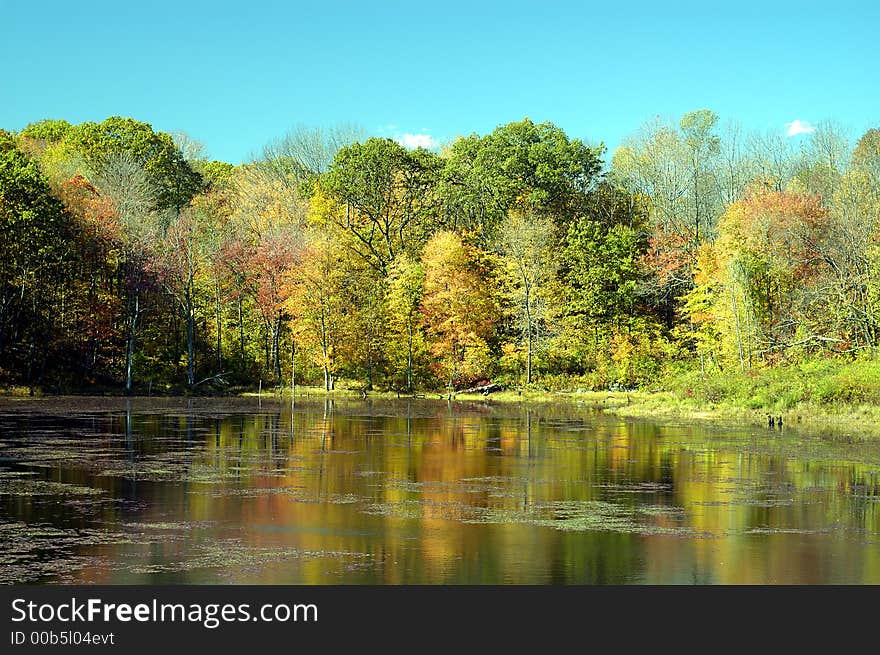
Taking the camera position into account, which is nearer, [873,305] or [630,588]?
[630,588]

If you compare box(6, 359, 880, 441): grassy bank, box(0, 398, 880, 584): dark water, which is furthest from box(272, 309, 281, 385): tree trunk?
box(0, 398, 880, 584): dark water

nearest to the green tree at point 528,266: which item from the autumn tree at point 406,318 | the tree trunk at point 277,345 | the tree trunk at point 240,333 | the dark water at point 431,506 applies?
the autumn tree at point 406,318

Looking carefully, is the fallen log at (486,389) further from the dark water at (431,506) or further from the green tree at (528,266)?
the dark water at (431,506)

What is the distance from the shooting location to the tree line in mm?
55500

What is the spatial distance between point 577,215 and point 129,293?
29219 millimetres

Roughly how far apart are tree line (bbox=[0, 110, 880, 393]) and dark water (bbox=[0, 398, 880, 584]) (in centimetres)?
2320

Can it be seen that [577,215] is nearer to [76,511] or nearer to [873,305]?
[873,305]

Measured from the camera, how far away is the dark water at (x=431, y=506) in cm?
1356

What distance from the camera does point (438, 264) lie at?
209 ft

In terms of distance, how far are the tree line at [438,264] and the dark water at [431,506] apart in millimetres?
23200

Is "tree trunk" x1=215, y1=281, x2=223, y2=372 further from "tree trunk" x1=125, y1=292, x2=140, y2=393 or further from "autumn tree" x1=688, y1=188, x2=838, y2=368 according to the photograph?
"autumn tree" x1=688, y1=188, x2=838, y2=368

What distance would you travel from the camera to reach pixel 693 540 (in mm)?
15766

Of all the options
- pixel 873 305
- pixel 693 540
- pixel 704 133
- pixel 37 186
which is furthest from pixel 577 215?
pixel 693 540

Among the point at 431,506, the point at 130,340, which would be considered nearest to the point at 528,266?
the point at 130,340
